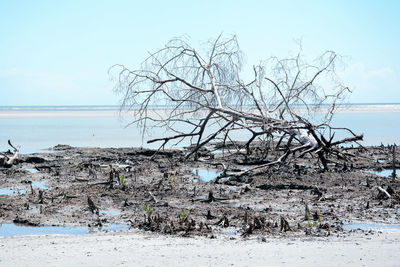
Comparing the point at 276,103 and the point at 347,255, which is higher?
the point at 276,103

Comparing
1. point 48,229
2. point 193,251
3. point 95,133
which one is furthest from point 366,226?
point 95,133

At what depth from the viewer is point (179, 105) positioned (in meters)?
11.8

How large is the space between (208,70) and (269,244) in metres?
6.36

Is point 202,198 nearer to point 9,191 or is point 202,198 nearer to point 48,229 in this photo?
point 48,229

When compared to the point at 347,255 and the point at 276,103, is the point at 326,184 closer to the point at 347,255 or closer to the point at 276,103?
the point at 276,103

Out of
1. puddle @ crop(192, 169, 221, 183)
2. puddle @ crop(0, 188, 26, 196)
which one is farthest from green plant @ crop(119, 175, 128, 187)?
puddle @ crop(0, 188, 26, 196)

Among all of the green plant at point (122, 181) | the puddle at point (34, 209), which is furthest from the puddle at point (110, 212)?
the green plant at point (122, 181)

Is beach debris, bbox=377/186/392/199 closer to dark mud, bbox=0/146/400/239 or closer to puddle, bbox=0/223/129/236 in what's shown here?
dark mud, bbox=0/146/400/239

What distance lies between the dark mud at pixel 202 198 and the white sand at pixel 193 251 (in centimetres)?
46

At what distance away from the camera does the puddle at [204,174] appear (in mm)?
11522

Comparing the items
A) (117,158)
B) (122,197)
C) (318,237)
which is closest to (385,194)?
(318,237)

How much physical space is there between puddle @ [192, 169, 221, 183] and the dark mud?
0.07 metres

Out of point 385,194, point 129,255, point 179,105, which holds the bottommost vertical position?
point 129,255

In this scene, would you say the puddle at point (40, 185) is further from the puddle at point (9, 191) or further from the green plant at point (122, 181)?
the green plant at point (122, 181)
